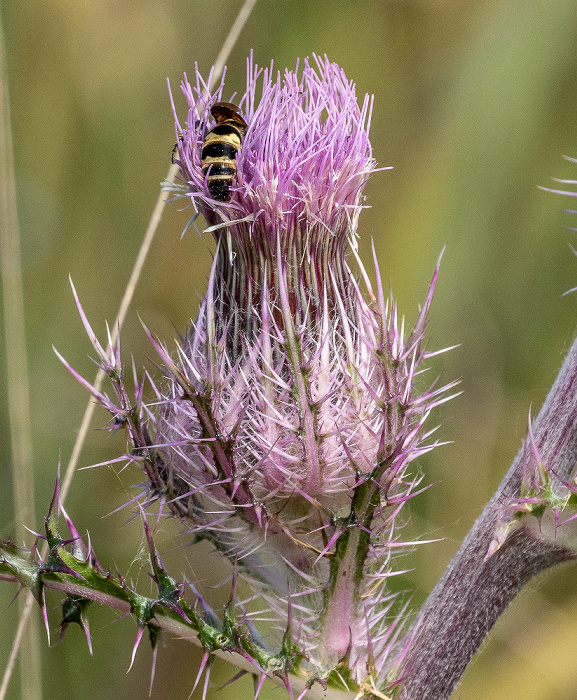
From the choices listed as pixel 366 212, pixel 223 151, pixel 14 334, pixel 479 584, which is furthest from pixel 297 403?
pixel 366 212

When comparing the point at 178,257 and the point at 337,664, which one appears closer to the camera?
the point at 337,664

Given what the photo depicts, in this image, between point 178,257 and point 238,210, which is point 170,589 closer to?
point 238,210

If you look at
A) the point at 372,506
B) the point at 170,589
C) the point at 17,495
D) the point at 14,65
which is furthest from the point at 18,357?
the point at 372,506

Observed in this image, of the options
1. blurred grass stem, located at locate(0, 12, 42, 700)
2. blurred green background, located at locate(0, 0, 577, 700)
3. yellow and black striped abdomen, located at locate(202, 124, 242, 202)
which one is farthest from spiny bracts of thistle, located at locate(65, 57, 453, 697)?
blurred green background, located at locate(0, 0, 577, 700)

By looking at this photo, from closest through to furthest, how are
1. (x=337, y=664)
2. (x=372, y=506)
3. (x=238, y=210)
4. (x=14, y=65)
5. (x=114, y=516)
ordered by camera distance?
(x=372, y=506), (x=337, y=664), (x=238, y=210), (x=114, y=516), (x=14, y=65)

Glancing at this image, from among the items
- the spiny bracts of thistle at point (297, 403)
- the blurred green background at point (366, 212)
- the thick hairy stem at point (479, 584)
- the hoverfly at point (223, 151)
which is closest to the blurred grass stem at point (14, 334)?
the blurred green background at point (366, 212)
